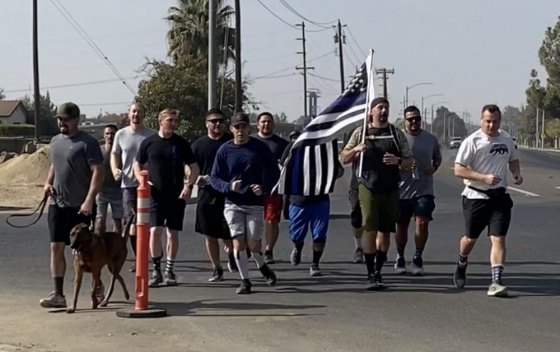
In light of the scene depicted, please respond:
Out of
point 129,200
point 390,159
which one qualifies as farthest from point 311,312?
point 129,200

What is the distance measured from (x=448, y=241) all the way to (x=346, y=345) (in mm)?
7718

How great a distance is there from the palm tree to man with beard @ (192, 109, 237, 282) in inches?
1336

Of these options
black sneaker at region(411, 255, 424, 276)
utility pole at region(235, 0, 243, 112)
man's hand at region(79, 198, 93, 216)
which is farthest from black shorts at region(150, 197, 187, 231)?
utility pole at region(235, 0, 243, 112)

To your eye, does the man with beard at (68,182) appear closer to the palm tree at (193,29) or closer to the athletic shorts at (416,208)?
the athletic shorts at (416,208)

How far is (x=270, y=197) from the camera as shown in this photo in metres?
12.1

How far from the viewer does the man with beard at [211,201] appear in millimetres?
10695

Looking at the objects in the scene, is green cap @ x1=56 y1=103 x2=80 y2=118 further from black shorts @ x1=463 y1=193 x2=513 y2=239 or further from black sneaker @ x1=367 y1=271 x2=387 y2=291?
black shorts @ x1=463 y1=193 x2=513 y2=239

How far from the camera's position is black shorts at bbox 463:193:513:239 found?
9734 mm

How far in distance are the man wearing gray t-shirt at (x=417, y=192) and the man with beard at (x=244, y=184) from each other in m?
2.08

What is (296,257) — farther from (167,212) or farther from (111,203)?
(111,203)

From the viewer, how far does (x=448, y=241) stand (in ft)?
48.8

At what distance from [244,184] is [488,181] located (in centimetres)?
250

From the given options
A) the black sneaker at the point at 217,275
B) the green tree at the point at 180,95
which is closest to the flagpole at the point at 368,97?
the black sneaker at the point at 217,275

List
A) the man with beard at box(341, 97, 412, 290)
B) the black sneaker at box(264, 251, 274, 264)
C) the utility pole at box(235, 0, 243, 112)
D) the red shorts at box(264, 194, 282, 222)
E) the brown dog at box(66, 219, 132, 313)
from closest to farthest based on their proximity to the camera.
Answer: the brown dog at box(66, 219, 132, 313)
the man with beard at box(341, 97, 412, 290)
the red shorts at box(264, 194, 282, 222)
the black sneaker at box(264, 251, 274, 264)
the utility pole at box(235, 0, 243, 112)
